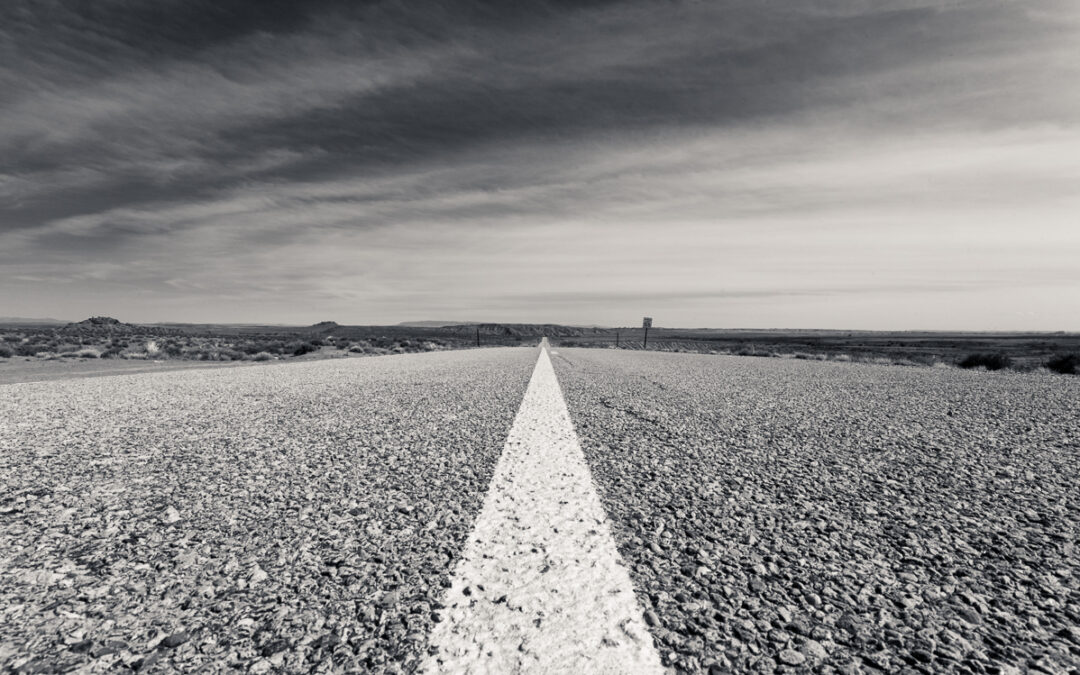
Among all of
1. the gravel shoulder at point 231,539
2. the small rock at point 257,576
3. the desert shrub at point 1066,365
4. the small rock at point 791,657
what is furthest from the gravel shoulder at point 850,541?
the desert shrub at point 1066,365

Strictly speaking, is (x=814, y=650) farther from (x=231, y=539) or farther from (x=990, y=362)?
(x=990, y=362)

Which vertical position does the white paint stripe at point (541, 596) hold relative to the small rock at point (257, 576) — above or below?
above

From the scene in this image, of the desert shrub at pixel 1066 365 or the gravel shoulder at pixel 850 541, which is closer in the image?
the gravel shoulder at pixel 850 541

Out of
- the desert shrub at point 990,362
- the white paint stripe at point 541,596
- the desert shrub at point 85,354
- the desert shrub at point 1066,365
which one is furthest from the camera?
the desert shrub at point 85,354

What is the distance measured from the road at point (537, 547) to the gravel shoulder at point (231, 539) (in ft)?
0.04

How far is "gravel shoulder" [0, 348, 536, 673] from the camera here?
1.48m

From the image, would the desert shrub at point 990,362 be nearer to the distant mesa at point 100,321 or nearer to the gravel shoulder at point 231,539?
the gravel shoulder at point 231,539

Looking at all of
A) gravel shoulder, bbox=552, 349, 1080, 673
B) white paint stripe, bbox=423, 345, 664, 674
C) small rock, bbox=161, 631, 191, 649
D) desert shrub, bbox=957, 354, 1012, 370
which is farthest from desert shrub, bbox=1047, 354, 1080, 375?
small rock, bbox=161, 631, 191, 649

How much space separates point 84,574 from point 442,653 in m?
1.46

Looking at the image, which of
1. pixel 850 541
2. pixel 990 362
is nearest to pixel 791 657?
pixel 850 541

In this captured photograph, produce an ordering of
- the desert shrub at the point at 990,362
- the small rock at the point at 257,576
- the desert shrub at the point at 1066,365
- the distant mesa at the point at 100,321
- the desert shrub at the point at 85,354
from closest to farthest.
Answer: the small rock at the point at 257,576 < the desert shrub at the point at 1066,365 < the desert shrub at the point at 990,362 < the desert shrub at the point at 85,354 < the distant mesa at the point at 100,321

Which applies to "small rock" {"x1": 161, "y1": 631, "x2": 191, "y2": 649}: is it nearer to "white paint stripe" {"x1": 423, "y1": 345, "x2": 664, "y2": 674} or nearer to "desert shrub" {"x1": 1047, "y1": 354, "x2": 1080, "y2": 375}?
"white paint stripe" {"x1": 423, "y1": 345, "x2": 664, "y2": 674}

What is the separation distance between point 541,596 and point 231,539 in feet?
4.55

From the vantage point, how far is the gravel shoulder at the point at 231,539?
1.48 m
